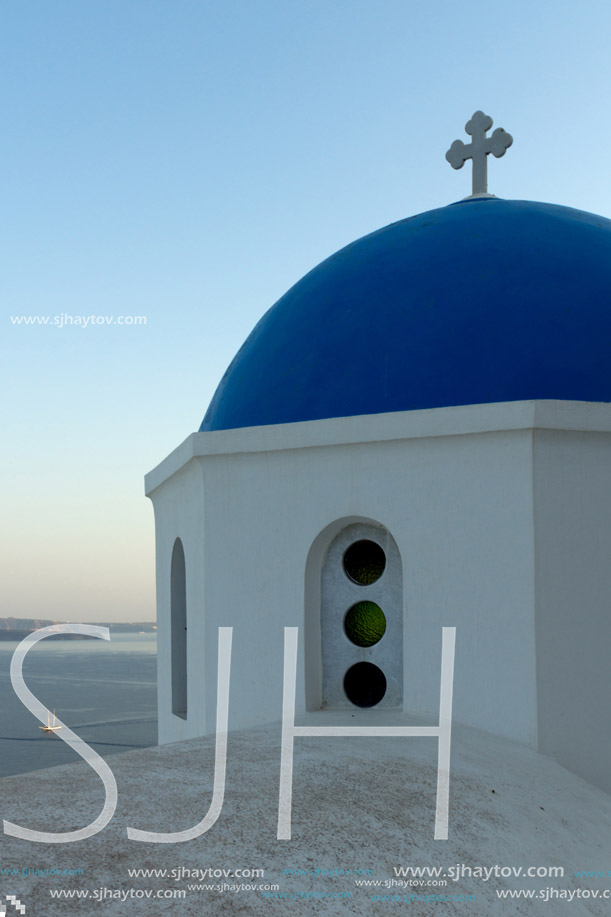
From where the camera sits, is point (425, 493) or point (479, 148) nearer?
point (425, 493)

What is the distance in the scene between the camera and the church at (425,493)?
579cm

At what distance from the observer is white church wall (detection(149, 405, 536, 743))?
577cm

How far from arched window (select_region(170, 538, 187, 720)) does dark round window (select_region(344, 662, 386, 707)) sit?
7.32 ft

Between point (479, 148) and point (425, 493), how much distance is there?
14.9ft

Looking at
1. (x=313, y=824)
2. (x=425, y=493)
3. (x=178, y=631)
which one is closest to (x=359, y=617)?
(x=425, y=493)

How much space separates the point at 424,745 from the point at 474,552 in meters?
1.36

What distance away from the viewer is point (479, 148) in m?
9.09

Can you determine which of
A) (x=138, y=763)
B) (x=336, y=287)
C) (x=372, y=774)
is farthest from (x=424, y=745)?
(x=336, y=287)

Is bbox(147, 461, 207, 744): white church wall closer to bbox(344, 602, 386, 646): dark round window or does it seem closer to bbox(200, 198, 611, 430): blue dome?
bbox(200, 198, 611, 430): blue dome

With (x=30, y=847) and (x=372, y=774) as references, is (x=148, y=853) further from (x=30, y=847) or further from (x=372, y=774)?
(x=372, y=774)

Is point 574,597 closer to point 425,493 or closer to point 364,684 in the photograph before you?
point 425,493

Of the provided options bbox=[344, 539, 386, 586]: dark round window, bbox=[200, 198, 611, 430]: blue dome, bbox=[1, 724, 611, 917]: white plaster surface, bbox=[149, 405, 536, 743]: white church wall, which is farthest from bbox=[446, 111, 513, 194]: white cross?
bbox=[1, 724, 611, 917]: white plaster surface

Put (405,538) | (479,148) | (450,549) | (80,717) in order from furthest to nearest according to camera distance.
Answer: (80,717)
(479,148)
(405,538)
(450,549)

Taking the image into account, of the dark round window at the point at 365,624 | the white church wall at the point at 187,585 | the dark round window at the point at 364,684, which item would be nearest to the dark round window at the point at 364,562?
the dark round window at the point at 365,624
